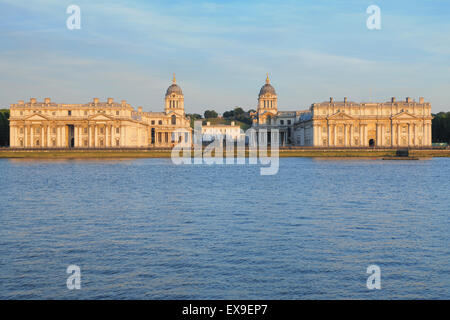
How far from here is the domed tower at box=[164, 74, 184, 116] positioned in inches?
5851

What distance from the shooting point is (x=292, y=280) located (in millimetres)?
15578

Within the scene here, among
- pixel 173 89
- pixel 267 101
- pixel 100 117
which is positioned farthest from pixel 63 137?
pixel 267 101

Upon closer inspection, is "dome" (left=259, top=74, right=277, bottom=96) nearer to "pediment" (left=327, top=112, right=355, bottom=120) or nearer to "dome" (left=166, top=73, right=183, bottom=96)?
"dome" (left=166, top=73, right=183, bottom=96)

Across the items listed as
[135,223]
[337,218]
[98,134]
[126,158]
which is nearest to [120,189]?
[135,223]

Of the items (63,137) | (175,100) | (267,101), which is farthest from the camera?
(267,101)

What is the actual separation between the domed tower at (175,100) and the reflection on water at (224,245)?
112058 millimetres

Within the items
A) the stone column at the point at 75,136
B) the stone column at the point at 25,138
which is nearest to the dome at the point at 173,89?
the stone column at the point at 75,136
